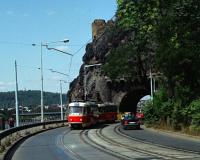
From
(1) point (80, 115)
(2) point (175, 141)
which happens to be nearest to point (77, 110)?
(1) point (80, 115)

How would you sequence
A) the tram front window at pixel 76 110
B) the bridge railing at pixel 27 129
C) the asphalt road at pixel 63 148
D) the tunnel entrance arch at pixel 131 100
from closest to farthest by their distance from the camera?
the asphalt road at pixel 63 148, the bridge railing at pixel 27 129, the tram front window at pixel 76 110, the tunnel entrance arch at pixel 131 100

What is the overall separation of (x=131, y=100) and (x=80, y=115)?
209 ft

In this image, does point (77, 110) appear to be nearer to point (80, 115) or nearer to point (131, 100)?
point (80, 115)

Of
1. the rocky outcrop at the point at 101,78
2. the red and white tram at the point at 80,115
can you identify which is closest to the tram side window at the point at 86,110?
the red and white tram at the point at 80,115

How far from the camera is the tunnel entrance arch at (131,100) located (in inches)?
4527

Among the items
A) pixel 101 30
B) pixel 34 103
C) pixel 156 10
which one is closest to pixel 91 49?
pixel 101 30

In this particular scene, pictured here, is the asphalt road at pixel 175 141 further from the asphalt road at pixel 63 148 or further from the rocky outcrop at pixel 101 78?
the rocky outcrop at pixel 101 78

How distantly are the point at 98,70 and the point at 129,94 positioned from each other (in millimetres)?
8216

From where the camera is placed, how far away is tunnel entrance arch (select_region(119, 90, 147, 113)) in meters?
115

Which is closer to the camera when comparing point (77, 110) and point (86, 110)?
point (77, 110)

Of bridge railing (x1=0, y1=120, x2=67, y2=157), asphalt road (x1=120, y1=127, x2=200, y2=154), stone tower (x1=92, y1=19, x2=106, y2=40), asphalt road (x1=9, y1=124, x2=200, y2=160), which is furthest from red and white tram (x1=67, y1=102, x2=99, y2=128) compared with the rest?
stone tower (x1=92, y1=19, x2=106, y2=40)

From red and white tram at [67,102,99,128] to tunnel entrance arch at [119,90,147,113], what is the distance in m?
47.6

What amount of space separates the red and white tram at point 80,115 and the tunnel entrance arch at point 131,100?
1875 inches

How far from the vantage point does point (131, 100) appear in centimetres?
12500
